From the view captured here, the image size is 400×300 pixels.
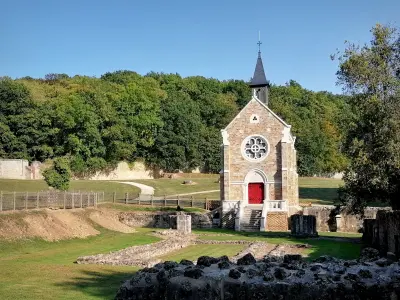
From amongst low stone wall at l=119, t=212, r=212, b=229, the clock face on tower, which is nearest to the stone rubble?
low stone wall at l=119, t=212, r=212, b=229

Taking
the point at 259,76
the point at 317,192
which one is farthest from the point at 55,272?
the point at 317,192

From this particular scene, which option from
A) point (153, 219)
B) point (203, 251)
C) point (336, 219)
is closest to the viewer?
point (203, 251)

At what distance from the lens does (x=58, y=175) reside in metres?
35.7

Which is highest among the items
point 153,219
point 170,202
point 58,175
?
point 58,175

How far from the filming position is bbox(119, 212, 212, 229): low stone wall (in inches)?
1487

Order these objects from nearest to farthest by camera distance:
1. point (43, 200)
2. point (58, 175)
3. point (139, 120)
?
point (43, 200)
point (58, 175)
point (139, 120)

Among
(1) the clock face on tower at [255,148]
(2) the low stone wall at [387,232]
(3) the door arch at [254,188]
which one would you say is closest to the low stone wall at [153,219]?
(3) the door arch at [254,188]

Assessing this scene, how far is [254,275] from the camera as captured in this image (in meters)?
6.09

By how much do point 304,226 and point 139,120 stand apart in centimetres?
4749

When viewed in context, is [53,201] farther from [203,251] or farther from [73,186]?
[73,186]

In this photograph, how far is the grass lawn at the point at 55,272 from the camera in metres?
12.8

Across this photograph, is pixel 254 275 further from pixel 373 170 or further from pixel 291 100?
pixel 291 100

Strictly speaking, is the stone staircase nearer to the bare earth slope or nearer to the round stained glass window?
the round stained glass window

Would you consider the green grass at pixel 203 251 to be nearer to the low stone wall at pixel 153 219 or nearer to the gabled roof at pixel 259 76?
the low stone wall at pixel 153 219
